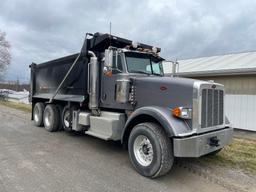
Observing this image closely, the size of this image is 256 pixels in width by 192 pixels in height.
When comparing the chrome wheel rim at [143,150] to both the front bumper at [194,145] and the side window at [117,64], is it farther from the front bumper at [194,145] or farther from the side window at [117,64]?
the side window at [117,64]

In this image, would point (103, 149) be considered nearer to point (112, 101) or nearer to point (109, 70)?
point (112, 101)

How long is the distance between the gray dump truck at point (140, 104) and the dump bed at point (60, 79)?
3 cm

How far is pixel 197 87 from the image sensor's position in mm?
3943

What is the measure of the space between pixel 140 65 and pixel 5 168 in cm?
366

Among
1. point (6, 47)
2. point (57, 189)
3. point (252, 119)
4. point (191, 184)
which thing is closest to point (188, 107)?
point (191, 184)

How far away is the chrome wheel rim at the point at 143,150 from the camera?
4262mm

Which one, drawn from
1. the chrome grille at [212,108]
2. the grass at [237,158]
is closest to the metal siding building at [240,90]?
the grass at [237,158]

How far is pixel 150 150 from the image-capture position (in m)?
4.26

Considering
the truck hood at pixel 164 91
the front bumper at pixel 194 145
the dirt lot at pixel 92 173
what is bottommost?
the dirt lot at pixel 92 173

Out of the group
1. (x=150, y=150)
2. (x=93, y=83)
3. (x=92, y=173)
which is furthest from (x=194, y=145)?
(x=93, y=83)

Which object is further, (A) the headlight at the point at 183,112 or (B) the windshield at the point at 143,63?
(B) the windshield at the point at 143,63

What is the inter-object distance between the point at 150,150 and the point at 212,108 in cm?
147

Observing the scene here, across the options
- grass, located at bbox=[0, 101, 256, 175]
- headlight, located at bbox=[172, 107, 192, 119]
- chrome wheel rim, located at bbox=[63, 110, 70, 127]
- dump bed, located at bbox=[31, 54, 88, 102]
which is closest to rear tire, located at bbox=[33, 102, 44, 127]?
dump bed, located at bbox=[31, 54, 88, 102]

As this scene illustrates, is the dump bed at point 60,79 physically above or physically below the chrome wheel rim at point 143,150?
above
